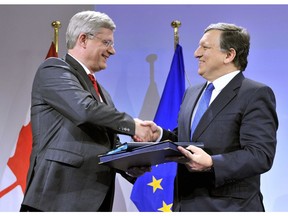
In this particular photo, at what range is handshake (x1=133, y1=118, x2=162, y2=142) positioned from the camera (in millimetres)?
2322

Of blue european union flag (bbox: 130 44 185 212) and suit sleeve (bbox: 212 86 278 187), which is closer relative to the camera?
suit sleeve (bbox: 212 86 278 187)

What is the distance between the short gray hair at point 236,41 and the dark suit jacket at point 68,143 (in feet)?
2.11

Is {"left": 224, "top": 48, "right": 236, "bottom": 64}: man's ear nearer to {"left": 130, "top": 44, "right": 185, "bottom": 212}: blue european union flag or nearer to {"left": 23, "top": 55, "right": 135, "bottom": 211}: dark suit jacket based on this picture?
{"left": 23, "top": 55, "right": 135, "bottom": 211}: dark suit jacket

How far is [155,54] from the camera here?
4.26m

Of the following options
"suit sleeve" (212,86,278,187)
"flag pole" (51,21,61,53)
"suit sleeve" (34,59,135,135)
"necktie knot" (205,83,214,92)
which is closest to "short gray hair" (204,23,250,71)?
"necktie knot" (205,83,214,92)

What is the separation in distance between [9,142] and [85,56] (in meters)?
1.94

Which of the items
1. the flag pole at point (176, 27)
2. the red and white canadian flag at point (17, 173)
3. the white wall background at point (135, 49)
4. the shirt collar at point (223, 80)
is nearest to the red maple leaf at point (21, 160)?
the red and white canadian flag at point (17, 173)

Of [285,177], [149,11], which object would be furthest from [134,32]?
[285,177]

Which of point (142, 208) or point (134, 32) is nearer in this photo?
point (142, 208)

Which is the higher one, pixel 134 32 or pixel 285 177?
pixel 134 32

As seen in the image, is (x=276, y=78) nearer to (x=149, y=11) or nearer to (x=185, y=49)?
(x=185, y=49)

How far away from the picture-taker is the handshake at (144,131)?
2322 mm

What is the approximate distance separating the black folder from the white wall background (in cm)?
194

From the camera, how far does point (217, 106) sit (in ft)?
7.59
